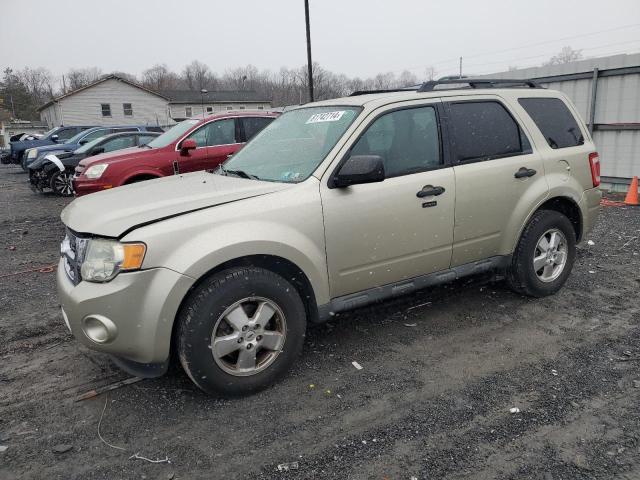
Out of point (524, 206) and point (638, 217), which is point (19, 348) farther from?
point (638, 217)

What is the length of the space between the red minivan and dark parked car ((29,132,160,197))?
4187 millimetres

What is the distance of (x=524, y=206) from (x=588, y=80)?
860cm

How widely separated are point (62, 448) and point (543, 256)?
4108mm

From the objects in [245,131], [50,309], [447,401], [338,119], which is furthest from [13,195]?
[447,401]

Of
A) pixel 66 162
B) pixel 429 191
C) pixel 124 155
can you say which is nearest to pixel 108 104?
pixel 66 162

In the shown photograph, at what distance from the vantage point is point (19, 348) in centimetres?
404

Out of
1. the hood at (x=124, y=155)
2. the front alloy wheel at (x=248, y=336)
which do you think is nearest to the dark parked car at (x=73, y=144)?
the hood at (x=124, y=155)

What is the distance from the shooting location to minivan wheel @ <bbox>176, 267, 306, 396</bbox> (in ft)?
9.57

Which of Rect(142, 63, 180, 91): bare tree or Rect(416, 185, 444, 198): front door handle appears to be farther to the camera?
Rect(142, 63, 180, 91): bare tree

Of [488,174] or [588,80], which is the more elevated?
[588,80]

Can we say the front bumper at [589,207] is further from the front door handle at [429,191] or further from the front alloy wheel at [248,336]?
the front alloy wheel at [248,336]

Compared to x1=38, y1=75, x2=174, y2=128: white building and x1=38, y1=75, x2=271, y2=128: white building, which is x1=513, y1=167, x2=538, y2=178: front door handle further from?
x1=38, y1=75, x2=174, y2=128: white building

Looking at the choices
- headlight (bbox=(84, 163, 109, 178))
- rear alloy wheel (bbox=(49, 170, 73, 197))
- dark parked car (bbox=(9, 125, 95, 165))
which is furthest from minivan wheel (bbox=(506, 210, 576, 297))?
dark parked car (bbox=(9, 125, 95, 165))

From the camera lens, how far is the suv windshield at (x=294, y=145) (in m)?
3.56
